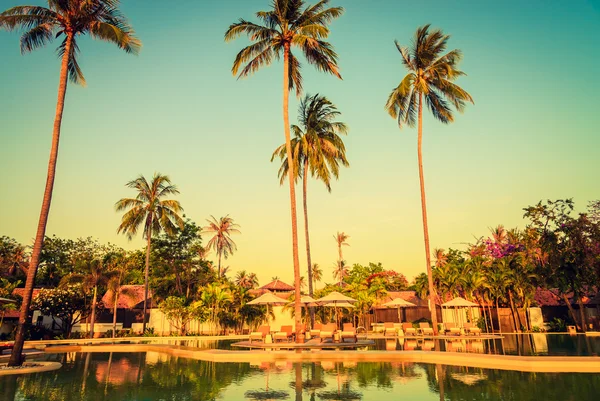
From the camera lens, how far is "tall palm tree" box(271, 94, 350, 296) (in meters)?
28.0

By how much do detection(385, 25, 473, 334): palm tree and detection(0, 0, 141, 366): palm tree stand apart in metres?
16.2

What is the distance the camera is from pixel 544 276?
31.8 meters

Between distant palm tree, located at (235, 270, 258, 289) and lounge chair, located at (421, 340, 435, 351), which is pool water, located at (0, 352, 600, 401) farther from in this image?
distant palm tree, located at (235, 270, 258, 289)

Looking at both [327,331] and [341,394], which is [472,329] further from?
[341,394]

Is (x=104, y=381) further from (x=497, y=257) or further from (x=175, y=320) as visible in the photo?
(x=497, y=257)

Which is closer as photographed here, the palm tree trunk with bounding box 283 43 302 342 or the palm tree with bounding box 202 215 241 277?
the palm tree trunk with bounding box 283 43 302 342

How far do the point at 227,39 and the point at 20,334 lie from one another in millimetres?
16130

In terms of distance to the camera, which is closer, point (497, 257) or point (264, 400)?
point (264, 400)

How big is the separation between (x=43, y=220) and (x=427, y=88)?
21.8 metres

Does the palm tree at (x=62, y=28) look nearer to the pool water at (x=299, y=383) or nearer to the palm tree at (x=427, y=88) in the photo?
the pool water at (x=299, y=383)

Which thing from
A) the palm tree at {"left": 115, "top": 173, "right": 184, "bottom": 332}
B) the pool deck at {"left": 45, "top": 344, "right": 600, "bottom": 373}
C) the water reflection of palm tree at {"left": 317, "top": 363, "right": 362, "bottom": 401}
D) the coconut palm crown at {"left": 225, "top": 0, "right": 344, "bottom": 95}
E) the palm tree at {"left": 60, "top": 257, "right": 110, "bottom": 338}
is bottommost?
the water reflection of palm tree at {"left": 317, "top": 363, "right": 362, "bottom": 401}

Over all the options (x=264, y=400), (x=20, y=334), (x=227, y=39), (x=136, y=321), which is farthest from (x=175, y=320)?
(x=264, y=400)

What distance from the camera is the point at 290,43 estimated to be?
21594 mm

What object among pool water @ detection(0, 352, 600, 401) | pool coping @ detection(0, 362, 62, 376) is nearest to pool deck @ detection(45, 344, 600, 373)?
pool water @ detection(0, 352, 600, 401)
